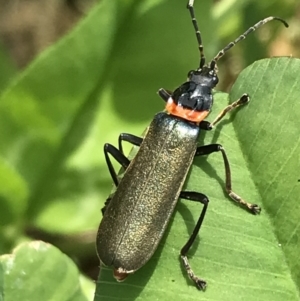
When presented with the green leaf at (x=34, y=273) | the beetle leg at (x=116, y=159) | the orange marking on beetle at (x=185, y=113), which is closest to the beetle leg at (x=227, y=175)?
the orange marking on beetle at (x=185, y=113)

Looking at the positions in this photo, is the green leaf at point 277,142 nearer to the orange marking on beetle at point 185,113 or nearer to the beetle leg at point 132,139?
the orange marking on beetle at point 185,113

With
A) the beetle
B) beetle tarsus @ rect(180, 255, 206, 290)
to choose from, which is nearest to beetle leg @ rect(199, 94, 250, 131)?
the beetle

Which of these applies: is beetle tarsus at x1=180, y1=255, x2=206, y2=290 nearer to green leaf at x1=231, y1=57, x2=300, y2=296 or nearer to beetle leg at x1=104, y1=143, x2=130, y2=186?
green leaf at x1=231, y1=57, x2=300, y2=296

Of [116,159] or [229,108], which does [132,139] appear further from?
[229,108]

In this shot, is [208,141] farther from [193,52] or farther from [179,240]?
[193,52]

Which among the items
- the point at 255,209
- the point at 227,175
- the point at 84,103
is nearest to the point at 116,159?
the point at 84,103
